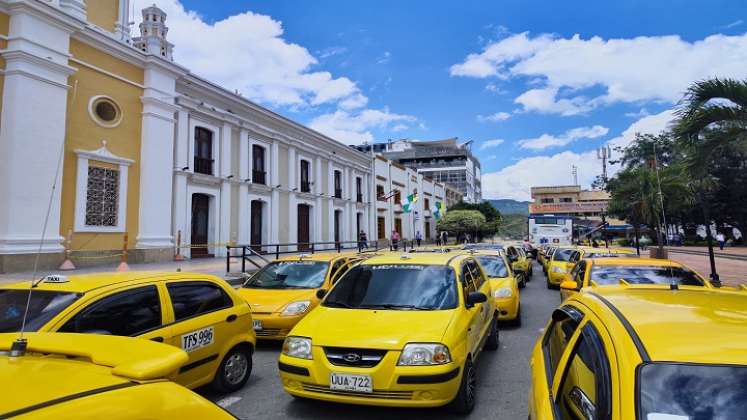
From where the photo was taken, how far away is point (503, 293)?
27.7 feet

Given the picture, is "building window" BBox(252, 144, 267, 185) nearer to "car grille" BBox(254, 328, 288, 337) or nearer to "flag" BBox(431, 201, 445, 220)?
"car grille" BBox(254, 328, 288, 337)

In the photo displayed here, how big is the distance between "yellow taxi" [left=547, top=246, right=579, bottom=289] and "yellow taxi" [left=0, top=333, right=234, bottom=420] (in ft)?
41.4

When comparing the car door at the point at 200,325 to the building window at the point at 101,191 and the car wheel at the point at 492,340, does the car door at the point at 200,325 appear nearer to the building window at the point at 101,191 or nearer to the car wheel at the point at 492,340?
the car wheel at the point at 492,340

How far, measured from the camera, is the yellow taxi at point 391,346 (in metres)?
3.84

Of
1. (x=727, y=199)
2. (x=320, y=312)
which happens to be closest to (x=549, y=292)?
(x=320, y=312)

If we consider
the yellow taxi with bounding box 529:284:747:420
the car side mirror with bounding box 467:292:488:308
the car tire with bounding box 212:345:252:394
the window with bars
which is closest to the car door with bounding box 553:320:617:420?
the yellow taxi with bounding box 529:284:747:420

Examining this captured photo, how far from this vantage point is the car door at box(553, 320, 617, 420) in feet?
6.42

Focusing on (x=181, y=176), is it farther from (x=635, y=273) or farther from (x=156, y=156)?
(x=635, y=273)

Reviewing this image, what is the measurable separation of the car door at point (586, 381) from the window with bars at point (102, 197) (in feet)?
54.5

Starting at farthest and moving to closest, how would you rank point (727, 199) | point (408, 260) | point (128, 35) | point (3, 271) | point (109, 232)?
point (727, 199), point (128, 35), point (109, 232), point (3, 271), point (408, 260)

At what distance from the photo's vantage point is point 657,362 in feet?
6.08

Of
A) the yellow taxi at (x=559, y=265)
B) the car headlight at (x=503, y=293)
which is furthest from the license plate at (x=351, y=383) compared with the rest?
the yellow taxi at (x=559, y=265)

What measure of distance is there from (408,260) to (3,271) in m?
12.8

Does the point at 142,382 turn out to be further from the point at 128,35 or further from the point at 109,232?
the point at 128,35
